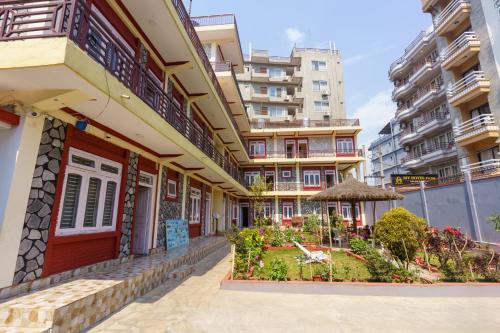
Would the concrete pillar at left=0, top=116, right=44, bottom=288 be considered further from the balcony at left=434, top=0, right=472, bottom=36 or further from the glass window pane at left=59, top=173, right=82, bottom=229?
the balcony at left=434, top=0, right=472, bottom=36

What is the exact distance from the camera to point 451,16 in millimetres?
17781

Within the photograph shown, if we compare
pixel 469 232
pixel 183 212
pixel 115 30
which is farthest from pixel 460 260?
pixel 115 30

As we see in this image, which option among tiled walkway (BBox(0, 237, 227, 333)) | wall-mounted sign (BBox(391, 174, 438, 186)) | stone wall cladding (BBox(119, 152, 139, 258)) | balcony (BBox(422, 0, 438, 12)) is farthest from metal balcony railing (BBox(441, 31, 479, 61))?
tiled walkway (BBox(0, 237, 227, 333))

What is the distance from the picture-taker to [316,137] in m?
26.3

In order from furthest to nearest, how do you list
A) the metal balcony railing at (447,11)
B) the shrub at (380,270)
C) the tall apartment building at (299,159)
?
1. the tall apartment building at (299,159)
2. the metal balcony railing at (447,11)
3. the shrub at (380,270)

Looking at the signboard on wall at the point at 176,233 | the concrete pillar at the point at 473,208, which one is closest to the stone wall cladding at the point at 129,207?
the signboard on wall at the point at 176,233

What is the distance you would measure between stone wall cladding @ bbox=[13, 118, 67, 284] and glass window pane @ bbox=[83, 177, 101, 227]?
1051 millimetres

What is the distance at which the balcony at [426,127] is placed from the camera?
21141 mm

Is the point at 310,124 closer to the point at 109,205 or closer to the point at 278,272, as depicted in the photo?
the point at 278,272

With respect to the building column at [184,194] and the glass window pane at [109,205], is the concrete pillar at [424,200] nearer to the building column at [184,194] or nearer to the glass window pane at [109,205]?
the building column at [184,194]

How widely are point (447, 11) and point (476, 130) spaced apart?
965 cm

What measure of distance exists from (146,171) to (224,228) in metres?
12.0

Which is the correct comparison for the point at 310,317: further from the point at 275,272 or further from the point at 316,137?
the point at 316,137

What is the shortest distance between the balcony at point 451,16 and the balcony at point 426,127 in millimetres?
6587
